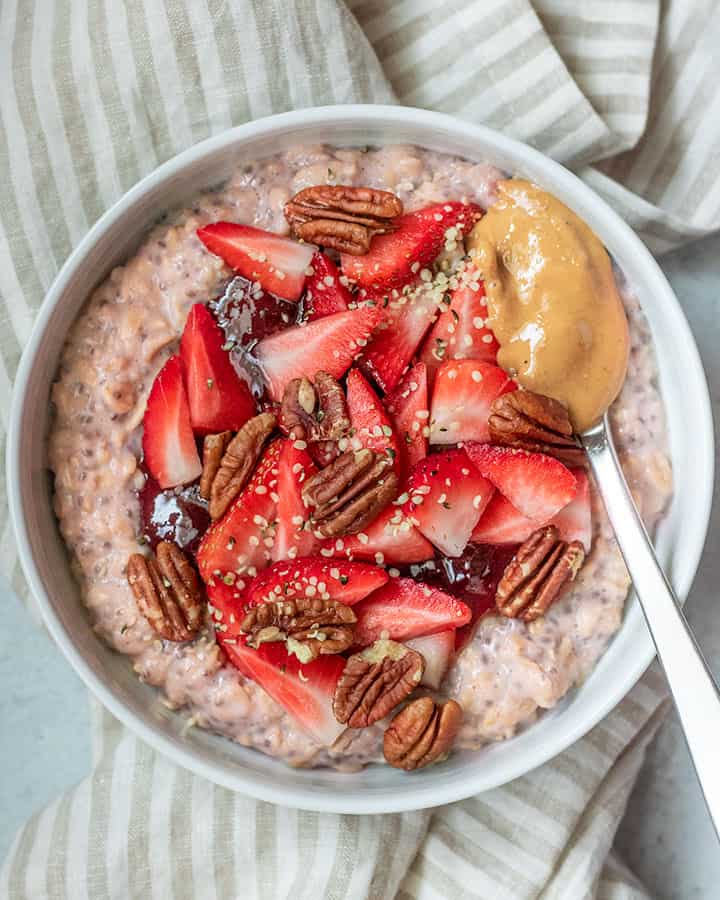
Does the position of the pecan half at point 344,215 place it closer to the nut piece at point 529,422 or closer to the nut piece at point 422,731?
the nut piece at point 529,422

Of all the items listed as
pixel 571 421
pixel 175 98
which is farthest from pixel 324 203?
pixel 571 421

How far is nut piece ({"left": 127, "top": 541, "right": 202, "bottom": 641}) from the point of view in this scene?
1.80 metres

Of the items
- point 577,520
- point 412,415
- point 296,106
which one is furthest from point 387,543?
point 296,106

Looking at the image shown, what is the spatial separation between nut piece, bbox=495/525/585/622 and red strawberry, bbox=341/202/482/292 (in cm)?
49

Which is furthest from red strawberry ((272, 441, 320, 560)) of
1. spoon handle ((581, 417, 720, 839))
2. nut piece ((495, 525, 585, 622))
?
spoon handle ((581, 417, 720, 839))

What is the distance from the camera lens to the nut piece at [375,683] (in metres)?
1.77

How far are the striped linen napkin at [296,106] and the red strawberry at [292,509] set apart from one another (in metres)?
0.54

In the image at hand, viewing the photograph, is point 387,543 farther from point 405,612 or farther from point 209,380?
point 209,380

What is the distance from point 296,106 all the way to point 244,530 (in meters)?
0.79

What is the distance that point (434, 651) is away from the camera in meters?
1.80

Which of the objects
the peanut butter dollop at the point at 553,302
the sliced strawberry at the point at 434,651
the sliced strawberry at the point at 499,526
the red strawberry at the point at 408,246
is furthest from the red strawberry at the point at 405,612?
the red strawberry at the point at 408,246

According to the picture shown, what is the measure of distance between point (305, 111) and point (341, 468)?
608mm

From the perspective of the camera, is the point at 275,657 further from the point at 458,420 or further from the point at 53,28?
the point at 53,28

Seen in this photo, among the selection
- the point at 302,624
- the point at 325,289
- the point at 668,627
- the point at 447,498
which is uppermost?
the point at 325,289
